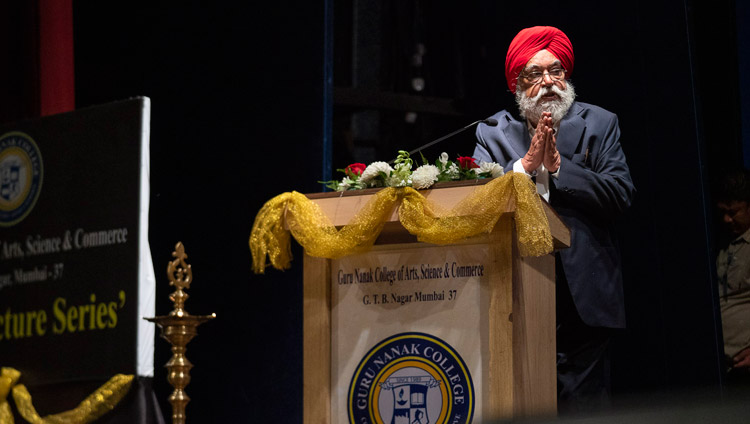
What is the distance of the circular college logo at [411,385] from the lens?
261 centimetres

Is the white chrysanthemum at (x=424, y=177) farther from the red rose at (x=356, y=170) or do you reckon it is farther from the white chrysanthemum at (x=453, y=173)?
the red rose at (x=356, y=170)

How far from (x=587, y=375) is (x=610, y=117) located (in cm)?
83

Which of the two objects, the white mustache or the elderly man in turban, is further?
the white mustache

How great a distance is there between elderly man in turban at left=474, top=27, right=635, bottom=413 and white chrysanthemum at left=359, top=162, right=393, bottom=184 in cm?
37

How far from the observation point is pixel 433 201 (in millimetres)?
2705

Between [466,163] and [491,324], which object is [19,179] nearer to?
[466,163]

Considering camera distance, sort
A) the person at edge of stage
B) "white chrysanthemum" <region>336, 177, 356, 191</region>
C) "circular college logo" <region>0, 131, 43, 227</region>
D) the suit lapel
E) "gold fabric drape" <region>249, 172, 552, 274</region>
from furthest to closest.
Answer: "circular college logo" <region>0, 131, 43, 227</region> → the person at edge of stage → the suit lapel → "white chrysanthemum" <region>336, 177, 356, 191</region> → "gold fabric drape" <region>249, 172, 552, 274</region>

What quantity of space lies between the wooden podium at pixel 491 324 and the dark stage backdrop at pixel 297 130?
118 centimetres

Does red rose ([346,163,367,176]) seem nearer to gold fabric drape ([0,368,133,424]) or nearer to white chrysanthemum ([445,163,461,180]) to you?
white chrysanthemum ([445,163,461,180])

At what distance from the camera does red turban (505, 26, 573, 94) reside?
3.24 metres

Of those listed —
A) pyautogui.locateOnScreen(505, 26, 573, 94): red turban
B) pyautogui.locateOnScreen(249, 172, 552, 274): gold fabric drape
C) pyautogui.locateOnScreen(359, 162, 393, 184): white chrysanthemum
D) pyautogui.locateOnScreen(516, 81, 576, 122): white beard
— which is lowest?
pyautogui.locateOnScreen(249, 172, 552, 274): gold fabric drape

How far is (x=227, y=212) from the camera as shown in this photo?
4664 mm

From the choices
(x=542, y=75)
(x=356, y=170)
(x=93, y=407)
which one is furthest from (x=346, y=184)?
(x=93, y=407)

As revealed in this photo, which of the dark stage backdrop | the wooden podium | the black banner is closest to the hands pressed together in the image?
the wooden podium
